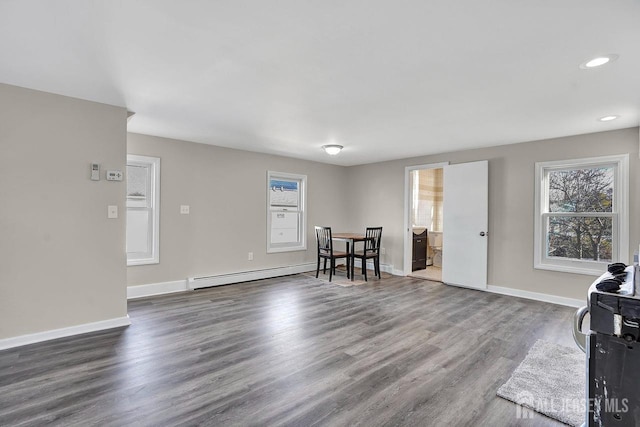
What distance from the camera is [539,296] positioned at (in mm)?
4367

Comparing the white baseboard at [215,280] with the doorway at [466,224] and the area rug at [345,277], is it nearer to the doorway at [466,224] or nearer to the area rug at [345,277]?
the area rug at [345,277]

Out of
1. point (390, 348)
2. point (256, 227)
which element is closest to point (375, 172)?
point (256, 227)

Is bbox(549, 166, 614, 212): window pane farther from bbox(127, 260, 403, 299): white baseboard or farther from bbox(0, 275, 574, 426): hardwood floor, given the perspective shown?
bbox(127, 260, 403, 299): white baseboard

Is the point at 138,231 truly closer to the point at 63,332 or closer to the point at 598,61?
the point at 63,332

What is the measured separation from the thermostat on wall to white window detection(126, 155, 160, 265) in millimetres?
1289

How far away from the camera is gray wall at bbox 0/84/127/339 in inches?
106

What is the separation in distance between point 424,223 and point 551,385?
5.39m

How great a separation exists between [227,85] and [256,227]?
10.5 feet

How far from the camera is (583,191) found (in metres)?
4.16

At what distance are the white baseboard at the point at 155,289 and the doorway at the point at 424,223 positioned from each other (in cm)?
406

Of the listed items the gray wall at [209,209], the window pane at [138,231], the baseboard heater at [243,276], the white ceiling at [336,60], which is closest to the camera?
the white ceiling at [336,60]

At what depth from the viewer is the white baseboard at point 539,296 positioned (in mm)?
4059

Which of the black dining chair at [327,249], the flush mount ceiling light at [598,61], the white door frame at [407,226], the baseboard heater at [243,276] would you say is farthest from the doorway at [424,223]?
the flush mount ceiling light at [598,61]

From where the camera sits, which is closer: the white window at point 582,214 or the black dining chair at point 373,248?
the white window at point 582,214
